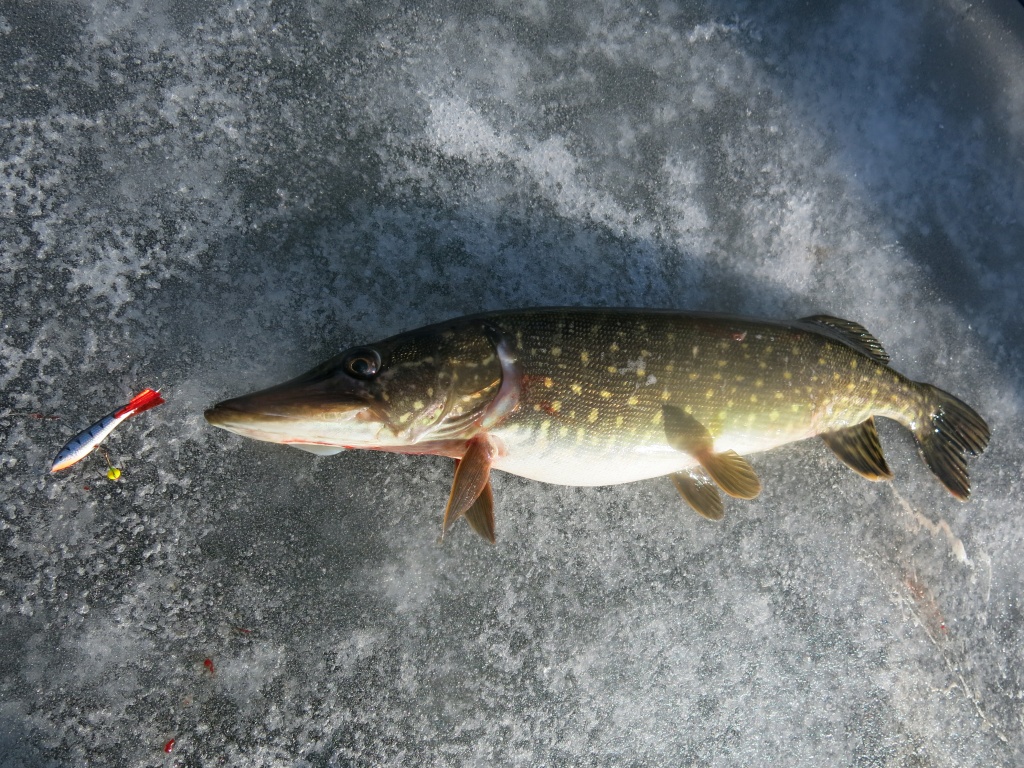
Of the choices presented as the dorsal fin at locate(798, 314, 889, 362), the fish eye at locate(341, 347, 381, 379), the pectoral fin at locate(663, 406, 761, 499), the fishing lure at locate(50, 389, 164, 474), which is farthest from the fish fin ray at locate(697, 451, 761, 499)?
the fishing lure at locate(50, 389, 164, 474)

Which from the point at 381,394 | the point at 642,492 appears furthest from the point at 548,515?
the point at 381,394

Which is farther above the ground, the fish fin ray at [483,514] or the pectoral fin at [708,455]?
the pectoral fin at [708,455]

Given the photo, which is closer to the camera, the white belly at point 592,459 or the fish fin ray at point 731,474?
the white belly at point 592,459

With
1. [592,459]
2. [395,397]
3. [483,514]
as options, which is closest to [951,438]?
[592,459]

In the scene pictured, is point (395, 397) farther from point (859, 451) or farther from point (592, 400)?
point (859, 451)

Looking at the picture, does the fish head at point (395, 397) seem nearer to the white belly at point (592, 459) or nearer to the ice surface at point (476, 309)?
the white belly at point (592, 459)

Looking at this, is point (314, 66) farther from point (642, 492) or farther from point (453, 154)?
point (642, 492)

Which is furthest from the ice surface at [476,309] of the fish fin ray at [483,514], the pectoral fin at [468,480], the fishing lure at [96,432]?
the pectoral fin at [468,480]
